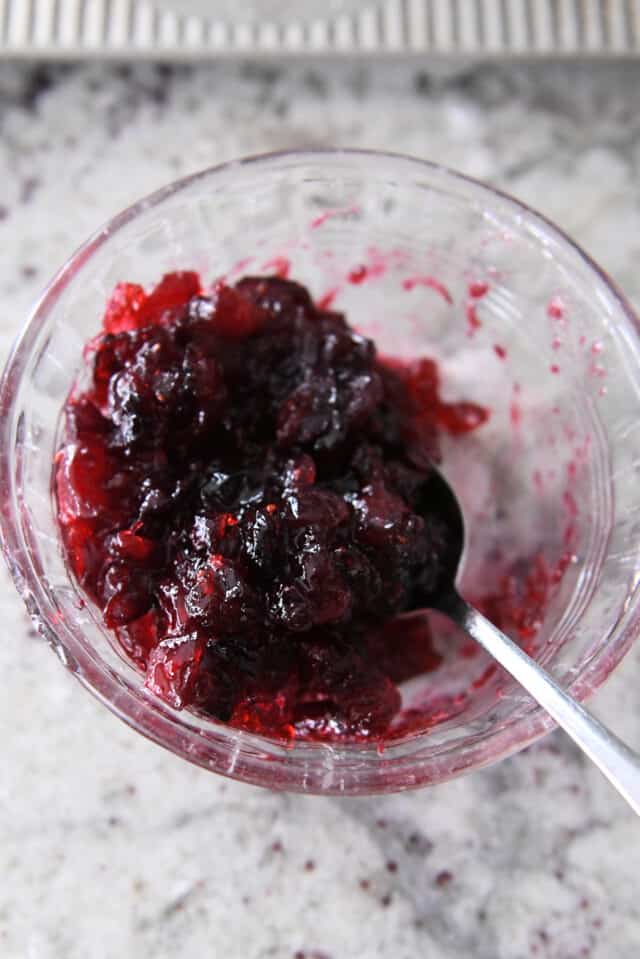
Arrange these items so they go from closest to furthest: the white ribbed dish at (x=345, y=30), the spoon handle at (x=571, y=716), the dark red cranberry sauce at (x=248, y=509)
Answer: the spoon handle at (x=571, y=716) < the dark red cranberry sauce at (x=248, y=509) < the white ribbed dish at (x=345, y=30)

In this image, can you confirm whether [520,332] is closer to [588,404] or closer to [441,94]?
[588,404]

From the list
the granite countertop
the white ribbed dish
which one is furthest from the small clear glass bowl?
the white ribbed dish

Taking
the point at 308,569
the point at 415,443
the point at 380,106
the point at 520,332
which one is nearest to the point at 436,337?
the point at 520,332

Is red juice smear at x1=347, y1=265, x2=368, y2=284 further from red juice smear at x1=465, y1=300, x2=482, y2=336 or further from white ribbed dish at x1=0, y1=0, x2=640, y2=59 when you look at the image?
white ribbed dish at x1=0, y1=0, x2=640, y2=59

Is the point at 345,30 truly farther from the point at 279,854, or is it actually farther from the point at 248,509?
the point at 279,854

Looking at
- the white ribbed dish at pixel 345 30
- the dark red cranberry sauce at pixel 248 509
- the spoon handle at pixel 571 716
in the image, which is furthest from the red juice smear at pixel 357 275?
the spoon handle at pixel 571 716

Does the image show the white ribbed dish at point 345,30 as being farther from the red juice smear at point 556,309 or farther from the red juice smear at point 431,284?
the red juice smear at point 556,309

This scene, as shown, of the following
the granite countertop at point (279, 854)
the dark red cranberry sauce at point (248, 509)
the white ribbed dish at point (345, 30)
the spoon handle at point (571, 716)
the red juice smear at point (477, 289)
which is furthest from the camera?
the white ribbed dish at point (345, 30)
